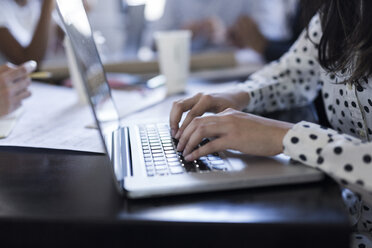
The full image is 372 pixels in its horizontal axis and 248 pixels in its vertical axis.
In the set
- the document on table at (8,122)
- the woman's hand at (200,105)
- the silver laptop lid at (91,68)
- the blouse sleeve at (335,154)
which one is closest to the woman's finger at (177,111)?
the woman's hand at (200,105)

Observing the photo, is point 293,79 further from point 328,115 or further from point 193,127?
point 193,127

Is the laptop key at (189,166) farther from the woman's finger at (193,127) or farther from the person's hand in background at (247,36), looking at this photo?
the person's hand in background at (247,36)

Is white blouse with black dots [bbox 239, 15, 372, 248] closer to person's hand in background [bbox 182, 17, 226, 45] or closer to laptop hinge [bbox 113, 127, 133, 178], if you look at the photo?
laptop hinge [bbox 113, 127, 133, 178]

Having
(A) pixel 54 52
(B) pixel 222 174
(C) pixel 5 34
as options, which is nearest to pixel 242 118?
(B) pixel 222 174

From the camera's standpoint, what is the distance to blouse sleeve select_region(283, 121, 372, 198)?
1.70ft

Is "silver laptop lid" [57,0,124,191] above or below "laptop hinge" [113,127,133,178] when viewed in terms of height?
above

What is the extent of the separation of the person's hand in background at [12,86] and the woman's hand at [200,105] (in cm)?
43

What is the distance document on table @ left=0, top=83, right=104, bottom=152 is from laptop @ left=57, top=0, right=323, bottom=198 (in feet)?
0.26

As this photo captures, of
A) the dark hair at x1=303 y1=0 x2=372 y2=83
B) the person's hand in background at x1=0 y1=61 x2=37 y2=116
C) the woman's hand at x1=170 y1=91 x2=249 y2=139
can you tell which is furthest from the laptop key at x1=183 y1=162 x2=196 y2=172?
the person's hand in background at x1=0 y1=61 x2=37 y2=116

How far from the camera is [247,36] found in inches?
77.1

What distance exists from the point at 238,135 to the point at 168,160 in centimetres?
11

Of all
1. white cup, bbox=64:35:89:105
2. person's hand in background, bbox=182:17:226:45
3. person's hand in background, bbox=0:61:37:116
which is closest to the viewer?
person's hand in background, bbox=0:61:37:116

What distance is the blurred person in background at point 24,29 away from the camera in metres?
1.46

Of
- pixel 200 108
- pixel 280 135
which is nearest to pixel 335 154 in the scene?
pixel 280 135
